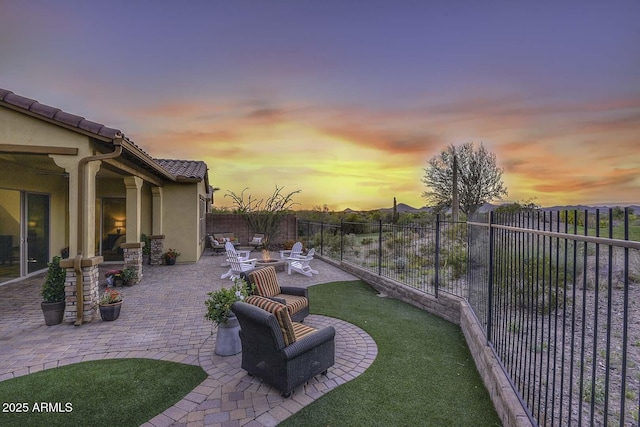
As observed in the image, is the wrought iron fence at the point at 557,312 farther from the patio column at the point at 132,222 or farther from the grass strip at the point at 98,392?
the patio column at the point at 132,222

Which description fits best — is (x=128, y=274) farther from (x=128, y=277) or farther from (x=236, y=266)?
(x=236, y=266)

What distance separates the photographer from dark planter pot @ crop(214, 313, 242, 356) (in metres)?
4.27

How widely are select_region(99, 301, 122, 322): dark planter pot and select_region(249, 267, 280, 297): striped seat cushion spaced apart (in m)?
2.52

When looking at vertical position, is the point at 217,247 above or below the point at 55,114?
below

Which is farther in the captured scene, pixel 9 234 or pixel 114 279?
pixel 9 234

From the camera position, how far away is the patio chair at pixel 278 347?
3270mm

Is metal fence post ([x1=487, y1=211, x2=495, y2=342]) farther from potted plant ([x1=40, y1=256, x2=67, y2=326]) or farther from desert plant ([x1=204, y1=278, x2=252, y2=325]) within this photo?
potted plant ([x1=40, y1=256, x2=67, y2=326])

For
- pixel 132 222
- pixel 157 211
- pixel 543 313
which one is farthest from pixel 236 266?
pixel 543 313

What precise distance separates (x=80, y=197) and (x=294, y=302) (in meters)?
4.16

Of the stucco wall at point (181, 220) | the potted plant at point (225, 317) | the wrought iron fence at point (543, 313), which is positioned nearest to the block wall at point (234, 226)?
the stucco wall at point (181, 220)

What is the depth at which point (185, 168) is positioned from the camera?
1365cm

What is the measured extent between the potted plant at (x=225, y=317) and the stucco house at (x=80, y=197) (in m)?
2.94

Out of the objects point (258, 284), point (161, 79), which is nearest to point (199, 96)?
point (161, 79)

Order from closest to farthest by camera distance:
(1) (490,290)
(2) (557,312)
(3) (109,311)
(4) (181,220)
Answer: (2) (557,312) → (1) (490,290) → (3) (109,311) → (4) (181,220)
